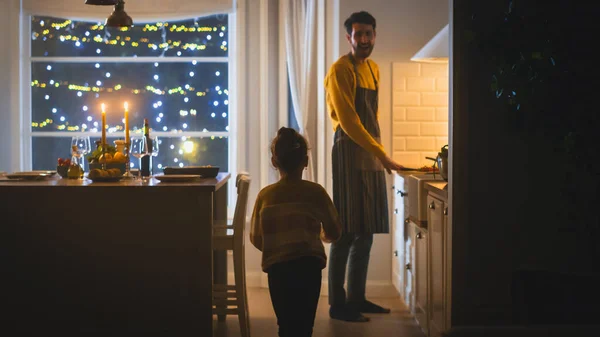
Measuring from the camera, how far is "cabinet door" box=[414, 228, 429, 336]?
3.75m

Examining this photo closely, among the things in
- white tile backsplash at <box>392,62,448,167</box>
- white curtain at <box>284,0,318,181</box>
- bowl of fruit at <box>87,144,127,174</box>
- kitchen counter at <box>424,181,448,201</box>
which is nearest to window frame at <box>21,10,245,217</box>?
white curtain at <box>284,0,318,181</box>

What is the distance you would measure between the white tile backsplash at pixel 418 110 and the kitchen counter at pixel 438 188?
130 cm

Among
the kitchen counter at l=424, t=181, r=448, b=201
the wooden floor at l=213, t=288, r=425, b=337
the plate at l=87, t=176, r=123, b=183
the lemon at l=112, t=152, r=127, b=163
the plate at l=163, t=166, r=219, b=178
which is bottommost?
the wooden floor at l=213, t=288, r=425, b=337

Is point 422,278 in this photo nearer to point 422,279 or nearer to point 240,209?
point 422,279

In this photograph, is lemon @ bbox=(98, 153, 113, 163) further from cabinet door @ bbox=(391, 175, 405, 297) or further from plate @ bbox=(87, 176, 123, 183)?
cabinet door @ bbox=(391, 175, 405, 297)

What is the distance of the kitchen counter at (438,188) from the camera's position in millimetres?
3201

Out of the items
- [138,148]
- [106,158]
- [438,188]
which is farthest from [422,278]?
[106,158]

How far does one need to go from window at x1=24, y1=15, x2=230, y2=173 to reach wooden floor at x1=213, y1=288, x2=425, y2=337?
5.35 ft

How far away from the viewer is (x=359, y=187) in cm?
443

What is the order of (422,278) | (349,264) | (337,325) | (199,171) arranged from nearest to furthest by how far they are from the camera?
1. (422,278)
2. (199,171)
3. (337,325)
4. (349,264)

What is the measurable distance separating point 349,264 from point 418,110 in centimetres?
120

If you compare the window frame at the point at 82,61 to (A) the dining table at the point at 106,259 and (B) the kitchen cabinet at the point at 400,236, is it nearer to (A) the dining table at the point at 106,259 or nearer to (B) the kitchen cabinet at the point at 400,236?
(B) the kitchen cabinet at the point at 400,236

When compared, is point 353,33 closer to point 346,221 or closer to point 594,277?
point 346,221

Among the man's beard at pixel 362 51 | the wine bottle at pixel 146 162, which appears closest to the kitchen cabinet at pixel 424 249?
the man's beard at pixel 362 51
